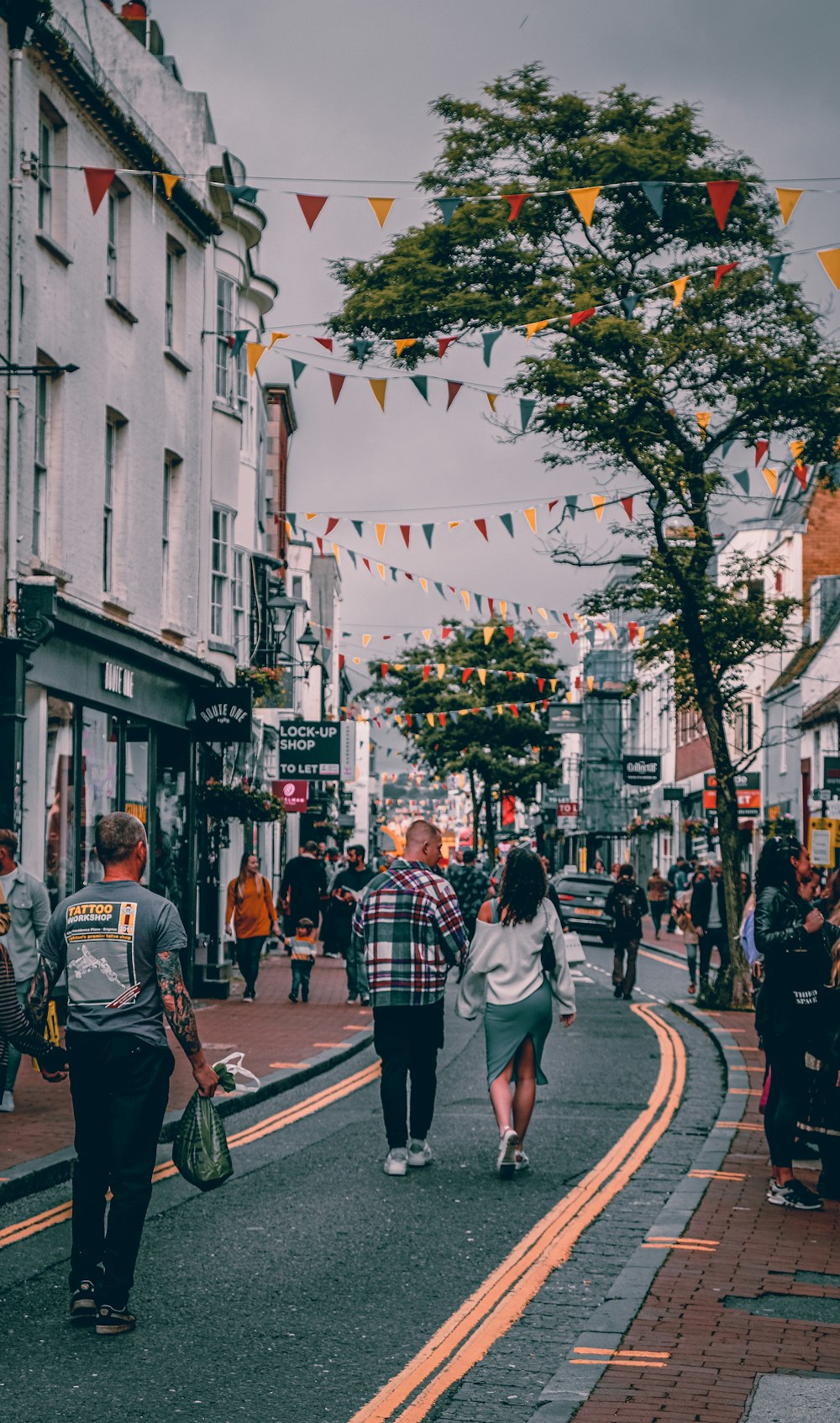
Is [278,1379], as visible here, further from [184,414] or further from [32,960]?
[184,414]

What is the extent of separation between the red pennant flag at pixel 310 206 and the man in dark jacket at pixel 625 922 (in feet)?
36.8

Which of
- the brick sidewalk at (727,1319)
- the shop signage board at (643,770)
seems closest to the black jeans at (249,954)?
the brick sidewalk at (727,1319)

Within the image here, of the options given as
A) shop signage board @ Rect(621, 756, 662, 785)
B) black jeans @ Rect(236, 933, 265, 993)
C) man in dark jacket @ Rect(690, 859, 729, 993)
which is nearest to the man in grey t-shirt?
black jeans @ Rect(236, 933, 265, 993)

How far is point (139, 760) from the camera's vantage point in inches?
828

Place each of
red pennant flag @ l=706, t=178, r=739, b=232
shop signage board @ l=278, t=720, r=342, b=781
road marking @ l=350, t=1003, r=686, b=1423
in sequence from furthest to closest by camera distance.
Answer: shop signage board @ l=278, t=720, r=342, b=781, red pennant flag @ l=706, t=178, r=739, b=232, road marking @ l=350, t=1003, r=686, b=1423

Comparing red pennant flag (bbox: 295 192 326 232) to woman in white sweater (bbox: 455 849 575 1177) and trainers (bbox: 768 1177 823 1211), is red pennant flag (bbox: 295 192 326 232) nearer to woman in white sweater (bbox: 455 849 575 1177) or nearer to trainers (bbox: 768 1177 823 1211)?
woman in white sweater (bbox: 455 849 575 1177)

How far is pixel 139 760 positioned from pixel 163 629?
76.1 inches

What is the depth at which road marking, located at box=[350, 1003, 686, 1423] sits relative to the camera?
5.68m

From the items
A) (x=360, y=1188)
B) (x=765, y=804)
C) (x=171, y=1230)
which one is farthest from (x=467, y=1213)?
(x=765, y=804)

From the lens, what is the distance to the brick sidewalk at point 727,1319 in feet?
17.9

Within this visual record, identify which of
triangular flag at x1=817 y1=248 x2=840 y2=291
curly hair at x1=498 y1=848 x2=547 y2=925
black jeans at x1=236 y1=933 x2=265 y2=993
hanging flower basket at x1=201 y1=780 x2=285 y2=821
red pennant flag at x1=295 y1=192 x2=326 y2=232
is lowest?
black jeans at x1=236 y1=933 x2=265 y2=993

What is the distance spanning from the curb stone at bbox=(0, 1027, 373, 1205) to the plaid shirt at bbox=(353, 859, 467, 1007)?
1.61 meters

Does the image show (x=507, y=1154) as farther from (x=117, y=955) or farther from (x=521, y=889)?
(x=117, y=955)

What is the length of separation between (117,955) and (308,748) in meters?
25.0
